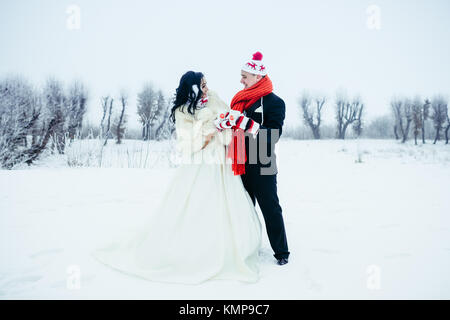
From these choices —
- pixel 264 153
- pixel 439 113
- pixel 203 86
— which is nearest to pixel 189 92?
pixel 203 86

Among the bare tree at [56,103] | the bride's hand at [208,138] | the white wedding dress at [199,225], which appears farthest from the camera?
the bare tree at [56,103]

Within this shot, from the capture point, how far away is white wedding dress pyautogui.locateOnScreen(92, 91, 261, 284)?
6.61 feet

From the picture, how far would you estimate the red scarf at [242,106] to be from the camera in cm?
221

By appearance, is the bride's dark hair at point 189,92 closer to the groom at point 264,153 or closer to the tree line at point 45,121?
the groom at point 264,153

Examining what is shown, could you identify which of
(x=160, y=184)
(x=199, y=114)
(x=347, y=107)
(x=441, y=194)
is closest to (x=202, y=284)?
(x=199, y=114)

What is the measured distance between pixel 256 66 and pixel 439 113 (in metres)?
30.8

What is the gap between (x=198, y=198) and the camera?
2145mm

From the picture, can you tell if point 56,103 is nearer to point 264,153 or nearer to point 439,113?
point 264,153

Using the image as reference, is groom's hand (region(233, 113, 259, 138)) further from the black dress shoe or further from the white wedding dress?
the black dress shoe

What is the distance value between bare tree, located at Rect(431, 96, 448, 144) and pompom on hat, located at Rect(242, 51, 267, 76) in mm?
29756

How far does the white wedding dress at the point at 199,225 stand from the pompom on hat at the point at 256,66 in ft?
1.35

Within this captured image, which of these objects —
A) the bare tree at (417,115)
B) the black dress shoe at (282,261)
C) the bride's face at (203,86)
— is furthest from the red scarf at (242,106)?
the bare tree at (417,115)
